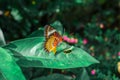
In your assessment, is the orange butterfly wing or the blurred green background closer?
the orange butterfly wing

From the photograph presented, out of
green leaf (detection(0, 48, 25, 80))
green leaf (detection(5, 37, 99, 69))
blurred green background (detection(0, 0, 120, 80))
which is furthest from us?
blurred green background (detection(0, 0, 120, 80))

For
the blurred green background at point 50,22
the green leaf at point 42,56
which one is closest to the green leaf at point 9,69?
the green leaf at point 42,56

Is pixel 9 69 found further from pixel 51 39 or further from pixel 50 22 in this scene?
pixel 50 22

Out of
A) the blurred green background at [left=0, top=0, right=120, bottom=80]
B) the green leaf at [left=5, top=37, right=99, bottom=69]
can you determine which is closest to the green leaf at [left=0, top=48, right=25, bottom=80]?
the green leaf at [left=5, top=37, right=99, bottom=69]

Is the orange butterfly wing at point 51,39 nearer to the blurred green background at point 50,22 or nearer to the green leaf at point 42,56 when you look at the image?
the green leaf at point 42,56

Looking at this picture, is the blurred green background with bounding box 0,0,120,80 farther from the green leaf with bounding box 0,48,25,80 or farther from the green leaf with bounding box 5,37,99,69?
A: the green leaf with bounding box 0,48,25,80

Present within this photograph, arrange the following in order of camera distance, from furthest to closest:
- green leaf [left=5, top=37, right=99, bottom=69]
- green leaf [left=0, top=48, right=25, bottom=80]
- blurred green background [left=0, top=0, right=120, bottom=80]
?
blurred green background [left=0, top=0, right=120, bottom=80] < green leaf [left=5, top=37, right=99, bottom=69] < green leaf [left=0, top=48, right=25, bottom=80]
